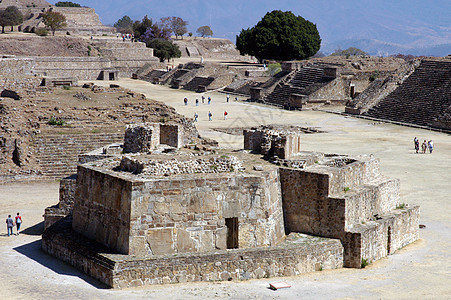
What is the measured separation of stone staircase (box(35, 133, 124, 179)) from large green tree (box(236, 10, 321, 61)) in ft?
128

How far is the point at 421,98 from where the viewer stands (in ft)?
158

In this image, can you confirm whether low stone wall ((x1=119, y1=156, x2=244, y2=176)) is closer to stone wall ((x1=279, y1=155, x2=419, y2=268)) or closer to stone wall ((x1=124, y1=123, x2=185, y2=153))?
stone wall ((x1=279, y1=155, x2=419, y2=268))

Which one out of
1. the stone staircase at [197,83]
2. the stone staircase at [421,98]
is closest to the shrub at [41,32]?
the stone staircase at [197,83]

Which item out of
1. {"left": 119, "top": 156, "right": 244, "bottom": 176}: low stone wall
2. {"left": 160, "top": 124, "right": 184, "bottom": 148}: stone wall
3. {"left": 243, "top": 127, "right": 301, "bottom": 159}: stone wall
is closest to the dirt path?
{"left": 119, "top": 156, "right": 244, "bottom": 176}: low stone wall

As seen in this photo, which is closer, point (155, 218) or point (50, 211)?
point (155, 218)

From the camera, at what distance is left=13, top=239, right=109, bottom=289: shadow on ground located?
16.4 meters

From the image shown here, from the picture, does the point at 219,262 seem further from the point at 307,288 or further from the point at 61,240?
the point at 61,240

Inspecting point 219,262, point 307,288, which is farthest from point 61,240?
point 307,288

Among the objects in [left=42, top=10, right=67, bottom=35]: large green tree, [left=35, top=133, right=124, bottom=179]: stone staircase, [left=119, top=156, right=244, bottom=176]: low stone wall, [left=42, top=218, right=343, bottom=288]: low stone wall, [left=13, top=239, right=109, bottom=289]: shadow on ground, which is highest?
[left=42, top=10, right=67, bottom=35]: large green tree

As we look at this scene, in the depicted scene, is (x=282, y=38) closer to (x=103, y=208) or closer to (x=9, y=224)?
(x=9, y=224)

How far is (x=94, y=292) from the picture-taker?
1547 centimetres

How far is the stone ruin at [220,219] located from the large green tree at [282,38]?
49.1m

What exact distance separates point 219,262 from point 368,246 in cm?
405

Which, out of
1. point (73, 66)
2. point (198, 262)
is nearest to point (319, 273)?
point (198, 262)
